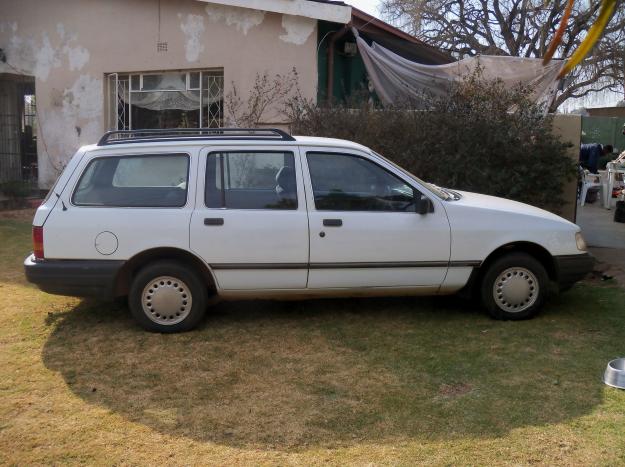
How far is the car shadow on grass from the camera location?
3.75 metres

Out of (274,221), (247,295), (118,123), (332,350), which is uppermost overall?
(118,123)

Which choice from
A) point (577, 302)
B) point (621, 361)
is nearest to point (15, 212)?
point (577, 302)

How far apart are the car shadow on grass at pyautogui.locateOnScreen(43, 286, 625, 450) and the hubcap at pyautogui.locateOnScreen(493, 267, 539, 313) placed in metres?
0.20

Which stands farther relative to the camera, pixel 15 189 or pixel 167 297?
pixel 15 189

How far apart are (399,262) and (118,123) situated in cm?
871

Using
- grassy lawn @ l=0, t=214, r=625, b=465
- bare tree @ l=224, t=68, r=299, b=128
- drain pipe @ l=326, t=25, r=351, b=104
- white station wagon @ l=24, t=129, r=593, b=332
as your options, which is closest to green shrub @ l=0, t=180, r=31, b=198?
bare tree @ l=224, t=68, r=299, b=128

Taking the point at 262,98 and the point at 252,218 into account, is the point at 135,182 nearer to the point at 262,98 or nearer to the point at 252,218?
the point at 252,218

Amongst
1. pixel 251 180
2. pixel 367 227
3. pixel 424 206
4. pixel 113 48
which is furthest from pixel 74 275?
pixel 113 48

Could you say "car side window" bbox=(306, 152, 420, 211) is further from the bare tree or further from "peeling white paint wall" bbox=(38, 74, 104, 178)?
"peeling white paint wall" bbox=(38, 74, 104, 178)

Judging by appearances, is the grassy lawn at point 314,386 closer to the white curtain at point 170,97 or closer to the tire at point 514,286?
the tire at point 514,286

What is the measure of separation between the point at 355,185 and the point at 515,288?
1.66 meters

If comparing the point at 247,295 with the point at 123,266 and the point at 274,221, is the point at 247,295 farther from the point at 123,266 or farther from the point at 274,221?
the point at 123,266

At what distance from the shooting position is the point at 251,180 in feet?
17.5

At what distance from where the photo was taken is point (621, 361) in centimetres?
437
